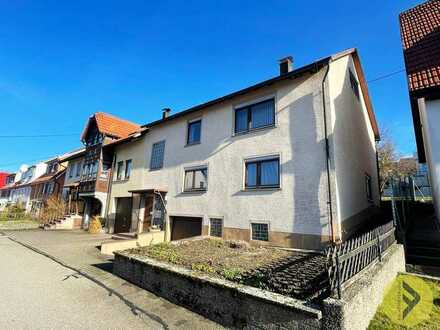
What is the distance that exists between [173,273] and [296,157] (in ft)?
21.6

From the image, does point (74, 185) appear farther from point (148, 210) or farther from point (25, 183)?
A: point (25, 183)

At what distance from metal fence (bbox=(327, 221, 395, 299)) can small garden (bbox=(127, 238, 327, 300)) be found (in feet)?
2.22

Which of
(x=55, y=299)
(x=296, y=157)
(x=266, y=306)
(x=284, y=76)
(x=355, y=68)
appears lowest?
(x=55, y=299)

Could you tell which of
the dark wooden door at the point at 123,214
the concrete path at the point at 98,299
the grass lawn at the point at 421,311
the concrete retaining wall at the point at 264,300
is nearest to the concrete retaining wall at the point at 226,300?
the concrete retaining wall at the point at 264,300

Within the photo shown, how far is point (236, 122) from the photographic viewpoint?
1285 centimetres

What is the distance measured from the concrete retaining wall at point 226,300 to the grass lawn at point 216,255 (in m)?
0.64

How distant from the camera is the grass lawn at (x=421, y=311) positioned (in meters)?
4.66

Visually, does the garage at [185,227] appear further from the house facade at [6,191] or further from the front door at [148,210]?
the house facade at [6,191]

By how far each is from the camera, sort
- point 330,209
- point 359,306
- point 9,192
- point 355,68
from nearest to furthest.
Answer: point 359,306 < point 330,209 < point 355,68 < point 9,192

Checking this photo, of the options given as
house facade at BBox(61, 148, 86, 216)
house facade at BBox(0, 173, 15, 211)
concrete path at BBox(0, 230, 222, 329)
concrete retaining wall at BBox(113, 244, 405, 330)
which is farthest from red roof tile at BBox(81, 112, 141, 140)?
house facade at BBox(0, 173, 15, 211)

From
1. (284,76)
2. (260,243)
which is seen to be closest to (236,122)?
(284,76)

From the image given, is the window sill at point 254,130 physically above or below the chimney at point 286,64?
below

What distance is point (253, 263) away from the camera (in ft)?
25.0

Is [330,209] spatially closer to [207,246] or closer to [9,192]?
[207,246]
